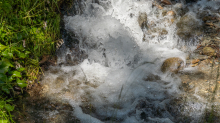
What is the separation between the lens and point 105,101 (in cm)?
245

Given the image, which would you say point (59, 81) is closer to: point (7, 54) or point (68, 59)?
point (68, 59)

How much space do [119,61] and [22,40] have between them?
1.61 meters

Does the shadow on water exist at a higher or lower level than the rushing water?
lower

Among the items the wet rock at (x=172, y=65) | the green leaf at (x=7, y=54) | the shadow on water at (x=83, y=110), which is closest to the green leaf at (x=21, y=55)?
the green leaf at (x=7, y=54)

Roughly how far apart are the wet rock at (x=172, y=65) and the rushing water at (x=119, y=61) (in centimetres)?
7

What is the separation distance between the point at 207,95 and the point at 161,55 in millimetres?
1027

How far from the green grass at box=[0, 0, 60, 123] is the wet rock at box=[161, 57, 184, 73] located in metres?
1.81

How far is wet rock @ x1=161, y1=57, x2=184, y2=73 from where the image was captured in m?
2.86

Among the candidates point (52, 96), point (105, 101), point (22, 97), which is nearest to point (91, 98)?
point (105, 101)

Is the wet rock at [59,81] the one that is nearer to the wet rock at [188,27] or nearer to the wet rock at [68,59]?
the wet rock at [68,59]

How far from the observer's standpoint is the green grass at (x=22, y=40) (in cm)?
196

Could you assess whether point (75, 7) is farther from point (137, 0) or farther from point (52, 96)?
point (52, 96)

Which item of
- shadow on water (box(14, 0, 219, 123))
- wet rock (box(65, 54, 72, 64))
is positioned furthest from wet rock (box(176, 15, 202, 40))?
wet rock (box(65, 54, 72, 64))

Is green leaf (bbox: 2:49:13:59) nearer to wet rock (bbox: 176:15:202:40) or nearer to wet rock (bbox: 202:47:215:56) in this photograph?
wet rock (bbox: 176:15:202:40)
